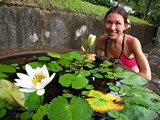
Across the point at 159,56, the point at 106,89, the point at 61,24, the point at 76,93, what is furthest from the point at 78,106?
the point at 159,56

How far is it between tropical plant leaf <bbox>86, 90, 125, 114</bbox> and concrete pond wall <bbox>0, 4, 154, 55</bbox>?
677 millimetres

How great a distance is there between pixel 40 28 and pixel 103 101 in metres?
1.78

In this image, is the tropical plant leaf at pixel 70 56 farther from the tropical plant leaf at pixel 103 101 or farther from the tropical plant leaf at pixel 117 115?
the tropical plant leaf at pixel 117 115

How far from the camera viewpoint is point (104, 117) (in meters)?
0.86

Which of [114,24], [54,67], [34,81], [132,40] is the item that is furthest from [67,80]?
[132,40]

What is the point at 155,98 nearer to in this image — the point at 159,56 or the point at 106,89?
the point at 106,89

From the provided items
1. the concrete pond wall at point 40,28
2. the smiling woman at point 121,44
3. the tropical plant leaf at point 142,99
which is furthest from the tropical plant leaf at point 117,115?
the smiling woman at point 121,44

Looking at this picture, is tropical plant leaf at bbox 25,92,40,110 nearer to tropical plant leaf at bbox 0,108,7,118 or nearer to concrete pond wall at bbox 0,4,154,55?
tropical plant leaf at bbox 0,108,7,118

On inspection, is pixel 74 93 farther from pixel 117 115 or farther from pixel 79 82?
pixel 117 115

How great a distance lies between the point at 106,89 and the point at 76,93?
0.17m

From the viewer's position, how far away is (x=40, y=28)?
2559 millimetres

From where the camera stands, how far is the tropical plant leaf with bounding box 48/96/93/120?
741mm

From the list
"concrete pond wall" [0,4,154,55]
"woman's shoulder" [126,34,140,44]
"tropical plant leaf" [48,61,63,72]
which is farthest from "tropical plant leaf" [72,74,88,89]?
"woman's shoulder" [126,34,140,44]

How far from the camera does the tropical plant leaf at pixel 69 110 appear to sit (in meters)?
0.74
